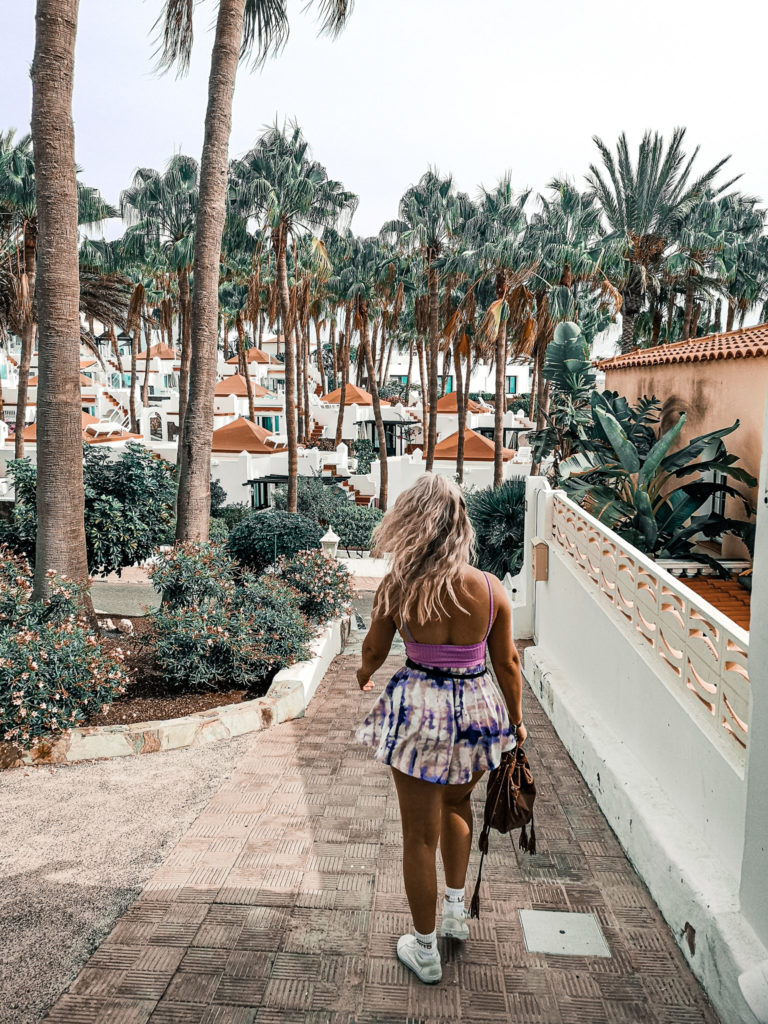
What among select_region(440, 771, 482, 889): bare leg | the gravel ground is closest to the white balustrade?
select_region(440, 771, 482, 889): bare leg

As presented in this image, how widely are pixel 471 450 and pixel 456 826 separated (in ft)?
94.5

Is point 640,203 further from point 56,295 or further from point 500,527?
point 56,295

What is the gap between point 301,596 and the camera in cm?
898

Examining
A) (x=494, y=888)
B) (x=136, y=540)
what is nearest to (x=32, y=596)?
(x=136, y=540)

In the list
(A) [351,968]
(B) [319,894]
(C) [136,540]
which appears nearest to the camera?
(A) [351,968]

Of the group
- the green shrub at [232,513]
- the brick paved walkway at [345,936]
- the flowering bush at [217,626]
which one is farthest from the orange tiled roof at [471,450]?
the brick paved walkway at [345,936]

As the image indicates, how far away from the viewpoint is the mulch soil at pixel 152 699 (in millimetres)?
6766

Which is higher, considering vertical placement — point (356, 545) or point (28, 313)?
point (28, 313)

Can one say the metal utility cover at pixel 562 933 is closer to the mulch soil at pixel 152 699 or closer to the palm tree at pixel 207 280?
the mulch soil at pixel 152 699

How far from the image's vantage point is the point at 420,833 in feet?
9.86

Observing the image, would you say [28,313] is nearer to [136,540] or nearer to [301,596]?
[136,540]

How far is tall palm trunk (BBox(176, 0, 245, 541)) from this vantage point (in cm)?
948

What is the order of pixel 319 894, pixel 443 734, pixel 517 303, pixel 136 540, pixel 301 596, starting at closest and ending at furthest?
pixel 443 734 < pixel 319 894 < pixel 301 596 < pixel 136 540 < pixel 517 303

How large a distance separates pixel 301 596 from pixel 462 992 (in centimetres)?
612
